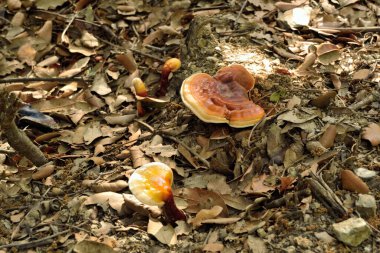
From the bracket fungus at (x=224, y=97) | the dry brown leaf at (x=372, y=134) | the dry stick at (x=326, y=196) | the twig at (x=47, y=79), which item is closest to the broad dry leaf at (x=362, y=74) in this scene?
the dry brown leaf at (x=372, y=134)

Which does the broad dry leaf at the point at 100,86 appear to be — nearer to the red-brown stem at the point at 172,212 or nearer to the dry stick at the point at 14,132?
the dry stick at the point at 14,132

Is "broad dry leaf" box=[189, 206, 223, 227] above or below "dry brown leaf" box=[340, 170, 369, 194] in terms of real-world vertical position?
below

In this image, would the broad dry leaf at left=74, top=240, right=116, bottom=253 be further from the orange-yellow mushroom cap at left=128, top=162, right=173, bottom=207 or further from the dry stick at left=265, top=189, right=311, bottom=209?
the dry stick at left=265, top=189, right=311, bottom=209

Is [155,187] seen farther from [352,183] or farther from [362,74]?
[362,74]

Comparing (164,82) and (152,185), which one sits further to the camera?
(164,82)

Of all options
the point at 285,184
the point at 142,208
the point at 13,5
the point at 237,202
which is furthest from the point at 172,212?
the point at 13,5

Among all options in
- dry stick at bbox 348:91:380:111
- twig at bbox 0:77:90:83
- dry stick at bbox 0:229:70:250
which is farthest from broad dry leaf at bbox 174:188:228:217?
twig at bbox 0:77:90:83

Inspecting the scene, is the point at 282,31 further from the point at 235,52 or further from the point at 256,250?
the point at 256,250
